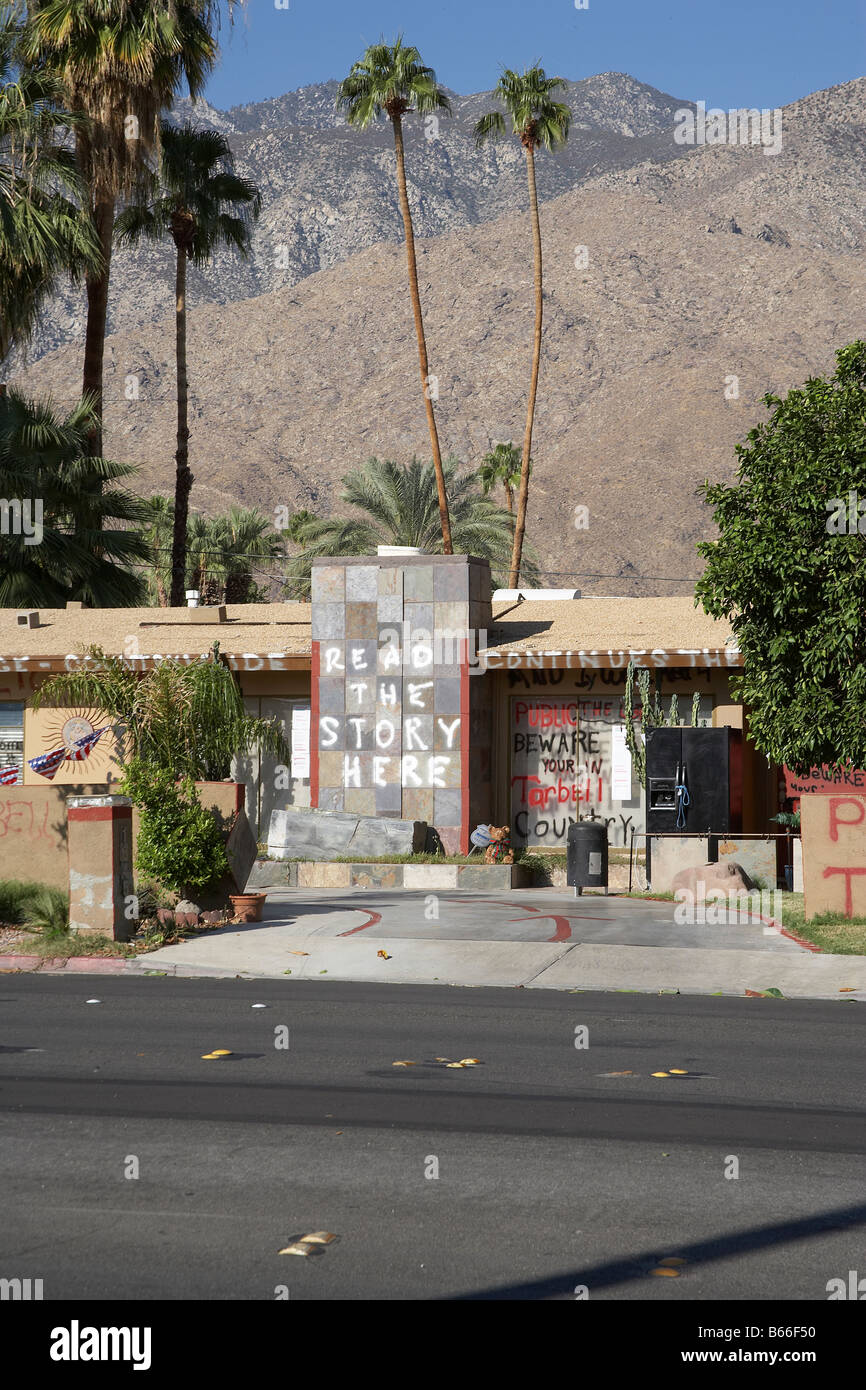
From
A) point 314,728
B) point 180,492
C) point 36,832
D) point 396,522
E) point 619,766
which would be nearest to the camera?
point 36,832

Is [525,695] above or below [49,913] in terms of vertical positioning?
above

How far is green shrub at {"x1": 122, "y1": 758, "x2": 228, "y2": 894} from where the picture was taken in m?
17.6

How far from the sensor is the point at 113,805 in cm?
1667

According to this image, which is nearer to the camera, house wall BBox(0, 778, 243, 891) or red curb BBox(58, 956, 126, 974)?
red curb BBox(58, 956, 126, 974)

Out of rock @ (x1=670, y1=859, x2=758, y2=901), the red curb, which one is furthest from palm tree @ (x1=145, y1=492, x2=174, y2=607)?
the red curb

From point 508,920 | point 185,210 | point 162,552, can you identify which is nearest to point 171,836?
point 508,920

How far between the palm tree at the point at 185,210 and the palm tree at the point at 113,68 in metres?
3.32

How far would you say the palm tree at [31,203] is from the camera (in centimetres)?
2870

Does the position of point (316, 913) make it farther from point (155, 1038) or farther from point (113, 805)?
point (155, 1038)

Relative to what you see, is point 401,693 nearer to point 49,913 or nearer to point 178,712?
point 178,712

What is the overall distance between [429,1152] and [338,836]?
16584 millimetres

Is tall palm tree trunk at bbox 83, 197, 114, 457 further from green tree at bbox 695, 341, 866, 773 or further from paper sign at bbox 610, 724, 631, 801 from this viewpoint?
green tree at bbox 695, 341, 866, 773

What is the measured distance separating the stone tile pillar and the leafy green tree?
303 cm

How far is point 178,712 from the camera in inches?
810
